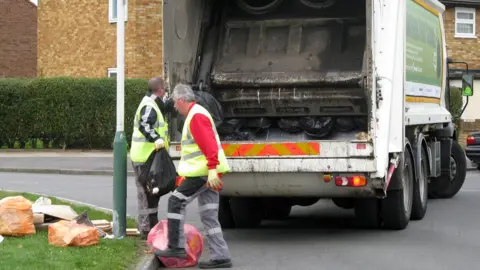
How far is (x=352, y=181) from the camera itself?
9.05 m

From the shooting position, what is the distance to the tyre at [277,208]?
11.1 meters

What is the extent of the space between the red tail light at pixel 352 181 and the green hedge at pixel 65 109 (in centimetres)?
1684

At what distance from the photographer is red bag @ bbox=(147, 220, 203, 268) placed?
8.22m

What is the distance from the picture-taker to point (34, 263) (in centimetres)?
732

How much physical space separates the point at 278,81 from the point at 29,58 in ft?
110

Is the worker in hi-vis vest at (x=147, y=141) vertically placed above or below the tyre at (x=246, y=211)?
above

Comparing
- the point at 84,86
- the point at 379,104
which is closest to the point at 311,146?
the point at 379,104

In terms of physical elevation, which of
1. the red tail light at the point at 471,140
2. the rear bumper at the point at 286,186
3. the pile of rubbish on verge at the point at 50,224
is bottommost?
the pile of rubbish on verge at the point at 50,224

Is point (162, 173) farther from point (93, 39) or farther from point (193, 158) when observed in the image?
point (93, 39)

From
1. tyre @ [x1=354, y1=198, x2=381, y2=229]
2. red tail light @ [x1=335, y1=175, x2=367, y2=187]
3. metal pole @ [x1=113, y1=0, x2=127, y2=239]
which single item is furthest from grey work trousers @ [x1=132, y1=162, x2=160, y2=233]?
tyre @ [x1=354, y1=198, x2=381, y2=229]

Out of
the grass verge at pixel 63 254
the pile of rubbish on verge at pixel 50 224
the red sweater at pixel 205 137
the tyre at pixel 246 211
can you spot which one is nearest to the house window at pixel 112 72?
the tyre at pixel 246 211

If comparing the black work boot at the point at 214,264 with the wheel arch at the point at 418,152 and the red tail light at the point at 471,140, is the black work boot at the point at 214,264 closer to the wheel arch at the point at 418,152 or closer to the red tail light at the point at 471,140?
the wheel arch at the point at 418,152

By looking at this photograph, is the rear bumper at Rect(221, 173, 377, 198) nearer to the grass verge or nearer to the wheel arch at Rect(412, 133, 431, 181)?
the grass verge

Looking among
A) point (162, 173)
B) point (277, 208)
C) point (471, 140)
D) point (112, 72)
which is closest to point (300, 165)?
point (162, 173)
